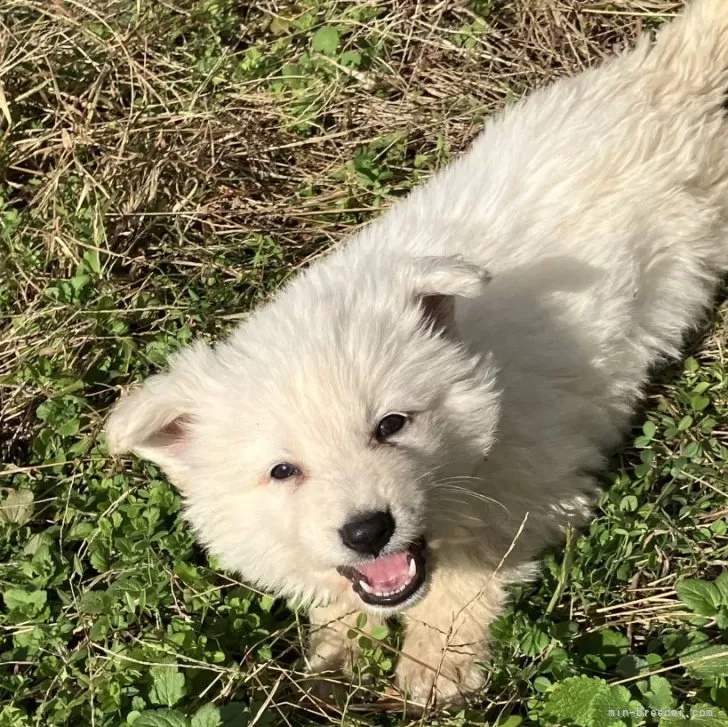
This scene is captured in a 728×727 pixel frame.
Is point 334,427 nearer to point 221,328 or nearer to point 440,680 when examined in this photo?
point 440,680

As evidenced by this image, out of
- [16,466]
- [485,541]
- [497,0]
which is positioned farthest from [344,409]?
[497,0]

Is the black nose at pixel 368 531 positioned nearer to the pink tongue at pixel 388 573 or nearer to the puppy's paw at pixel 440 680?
the pink tongue at pixel 388 573

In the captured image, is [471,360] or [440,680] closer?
[471,360]

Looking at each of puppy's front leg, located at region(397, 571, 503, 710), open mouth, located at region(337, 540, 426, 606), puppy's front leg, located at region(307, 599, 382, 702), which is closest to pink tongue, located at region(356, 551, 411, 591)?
open mouth, located at region(337, 540, 426, 606)

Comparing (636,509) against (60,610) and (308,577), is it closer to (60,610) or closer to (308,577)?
(308,577)

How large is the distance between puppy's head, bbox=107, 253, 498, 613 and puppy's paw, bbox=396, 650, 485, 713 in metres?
0.40

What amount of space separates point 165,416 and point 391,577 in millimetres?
842

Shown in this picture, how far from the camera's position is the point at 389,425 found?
230 cm

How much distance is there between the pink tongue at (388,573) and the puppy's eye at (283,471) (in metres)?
0.39

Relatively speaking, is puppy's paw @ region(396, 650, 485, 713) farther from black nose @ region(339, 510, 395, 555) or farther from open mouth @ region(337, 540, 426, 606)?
black nose @ region(339, 510, 395, 555)

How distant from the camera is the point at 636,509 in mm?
2979

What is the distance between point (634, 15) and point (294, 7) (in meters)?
2.01

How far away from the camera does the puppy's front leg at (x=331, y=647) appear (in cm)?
284

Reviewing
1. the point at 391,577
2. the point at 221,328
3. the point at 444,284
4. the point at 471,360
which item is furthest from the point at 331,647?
the point at 221,328
